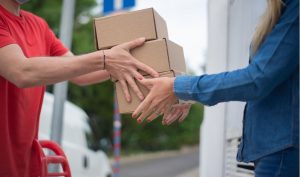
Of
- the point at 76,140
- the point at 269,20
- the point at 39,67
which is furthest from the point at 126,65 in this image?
the point at 76,140

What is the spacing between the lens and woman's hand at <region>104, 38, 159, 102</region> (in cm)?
263

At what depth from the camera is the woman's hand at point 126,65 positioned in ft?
8.63

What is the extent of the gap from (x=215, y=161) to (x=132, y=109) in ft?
5.45

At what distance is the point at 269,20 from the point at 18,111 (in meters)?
1.57

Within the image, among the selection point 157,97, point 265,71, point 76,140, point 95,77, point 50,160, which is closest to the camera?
point 265,71

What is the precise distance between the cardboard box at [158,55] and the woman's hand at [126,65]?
0.03 meters

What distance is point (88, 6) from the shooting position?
806 inches

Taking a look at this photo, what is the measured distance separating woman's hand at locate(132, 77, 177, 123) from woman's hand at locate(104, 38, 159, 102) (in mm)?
101

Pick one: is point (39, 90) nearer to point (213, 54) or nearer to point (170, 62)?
point (170, 62)

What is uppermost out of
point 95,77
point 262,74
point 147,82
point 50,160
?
point 262,74

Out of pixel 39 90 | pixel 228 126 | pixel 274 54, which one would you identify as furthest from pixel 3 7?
pixel 228 126

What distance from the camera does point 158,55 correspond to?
2627 mm

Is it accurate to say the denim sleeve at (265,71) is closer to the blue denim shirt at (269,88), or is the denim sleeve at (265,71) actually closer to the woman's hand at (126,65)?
the blue denim shirt at (269,88)

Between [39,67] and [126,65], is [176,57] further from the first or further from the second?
[39,67]
